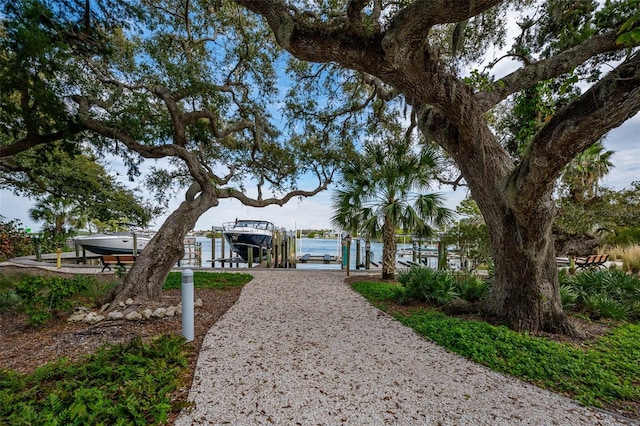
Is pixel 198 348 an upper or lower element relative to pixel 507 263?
lower

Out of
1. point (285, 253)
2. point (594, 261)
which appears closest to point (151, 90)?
point (285, 253)

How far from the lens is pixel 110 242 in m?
13.8

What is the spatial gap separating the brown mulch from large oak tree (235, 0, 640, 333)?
4082 millimetres

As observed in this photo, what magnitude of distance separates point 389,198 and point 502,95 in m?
4.13

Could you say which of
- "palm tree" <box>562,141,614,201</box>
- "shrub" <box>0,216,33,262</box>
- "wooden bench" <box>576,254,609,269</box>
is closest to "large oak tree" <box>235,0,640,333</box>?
"palm tree" <box>562,141,614,201</box>

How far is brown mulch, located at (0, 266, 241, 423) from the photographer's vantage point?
324 centimetres

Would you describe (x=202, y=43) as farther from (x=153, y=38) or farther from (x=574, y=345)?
(x=574, y=345)

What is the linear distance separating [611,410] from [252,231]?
16.5 metres

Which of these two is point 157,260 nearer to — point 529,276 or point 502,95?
point 529,276

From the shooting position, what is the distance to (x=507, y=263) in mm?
4285

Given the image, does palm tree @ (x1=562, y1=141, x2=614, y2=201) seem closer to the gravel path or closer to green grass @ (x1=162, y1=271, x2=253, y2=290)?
the gravel path

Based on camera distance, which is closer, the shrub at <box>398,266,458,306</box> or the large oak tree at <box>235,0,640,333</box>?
the large oak tree at <box>235,0,640,333</box>

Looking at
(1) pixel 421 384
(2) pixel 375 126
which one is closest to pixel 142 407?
A: (1) pixel 421 384

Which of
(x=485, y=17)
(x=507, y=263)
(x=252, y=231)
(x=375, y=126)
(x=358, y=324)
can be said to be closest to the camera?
(x=507, y=263)
